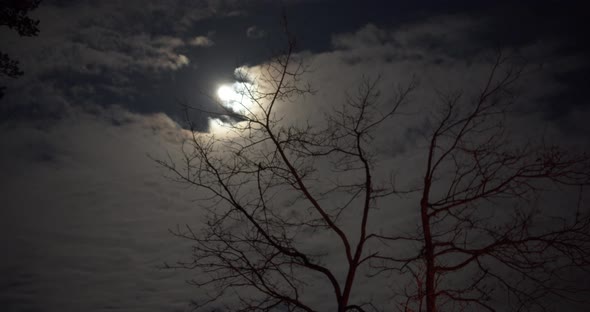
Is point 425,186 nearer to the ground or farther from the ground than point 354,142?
nearer to the ground

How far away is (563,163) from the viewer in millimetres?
6195

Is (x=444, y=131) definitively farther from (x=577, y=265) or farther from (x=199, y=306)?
(x=199, y=306)

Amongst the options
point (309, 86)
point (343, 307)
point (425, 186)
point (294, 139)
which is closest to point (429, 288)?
point (343, 307)

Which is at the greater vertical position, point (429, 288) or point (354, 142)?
point (354, 142)

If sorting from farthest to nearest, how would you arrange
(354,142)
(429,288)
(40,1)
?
1. (40,1)
2. (354,142)
3. (429,288)

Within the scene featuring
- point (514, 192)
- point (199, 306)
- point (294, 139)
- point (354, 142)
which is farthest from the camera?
point (354, 142)

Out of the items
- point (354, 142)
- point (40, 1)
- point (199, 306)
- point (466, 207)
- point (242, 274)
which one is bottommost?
point (199, 306)

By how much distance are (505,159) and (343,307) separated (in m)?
3.69

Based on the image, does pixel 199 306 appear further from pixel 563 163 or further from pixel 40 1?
pixel 40 1

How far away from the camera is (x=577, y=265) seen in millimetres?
5945

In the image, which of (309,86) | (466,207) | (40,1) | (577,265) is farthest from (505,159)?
(40,1)

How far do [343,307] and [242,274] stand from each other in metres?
1.77

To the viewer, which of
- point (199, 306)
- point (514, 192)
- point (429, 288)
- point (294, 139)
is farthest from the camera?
point (294, 139)

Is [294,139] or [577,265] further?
[294,139]
